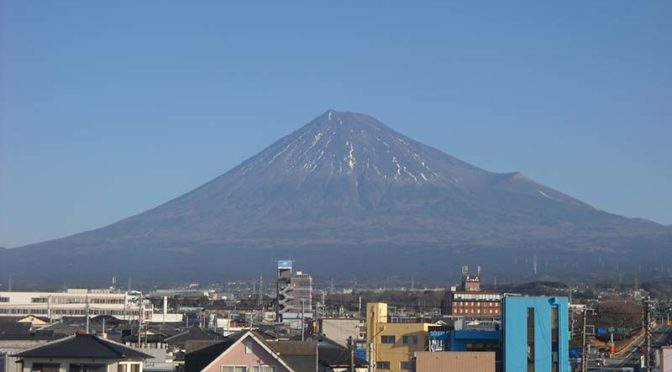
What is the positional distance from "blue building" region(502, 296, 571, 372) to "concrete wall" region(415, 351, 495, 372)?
9.00ft

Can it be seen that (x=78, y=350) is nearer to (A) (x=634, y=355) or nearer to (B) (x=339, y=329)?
(B) (x=339, y=329)

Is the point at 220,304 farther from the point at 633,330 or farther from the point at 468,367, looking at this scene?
the point at 468,367

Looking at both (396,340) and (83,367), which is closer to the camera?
(83,367)

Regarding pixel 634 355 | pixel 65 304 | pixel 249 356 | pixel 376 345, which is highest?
pixel 65 304

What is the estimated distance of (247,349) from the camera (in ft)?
77.5

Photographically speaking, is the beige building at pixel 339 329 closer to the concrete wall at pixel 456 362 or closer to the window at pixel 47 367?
the concrete wall at pixel 456 362

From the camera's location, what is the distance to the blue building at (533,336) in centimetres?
3538

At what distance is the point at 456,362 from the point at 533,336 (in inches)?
160

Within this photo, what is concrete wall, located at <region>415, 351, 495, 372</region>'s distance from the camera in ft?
106

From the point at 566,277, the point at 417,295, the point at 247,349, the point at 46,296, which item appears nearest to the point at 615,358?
the point at 247,349

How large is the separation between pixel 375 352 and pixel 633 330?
1450 inches

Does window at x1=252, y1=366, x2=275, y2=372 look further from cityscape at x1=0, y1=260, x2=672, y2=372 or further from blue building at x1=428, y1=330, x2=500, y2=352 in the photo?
blue building at x1=428, y1=330, x2=500, y2=352

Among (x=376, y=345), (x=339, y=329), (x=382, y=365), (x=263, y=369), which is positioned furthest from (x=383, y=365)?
(x=339, y=329)

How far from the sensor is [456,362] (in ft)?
106
